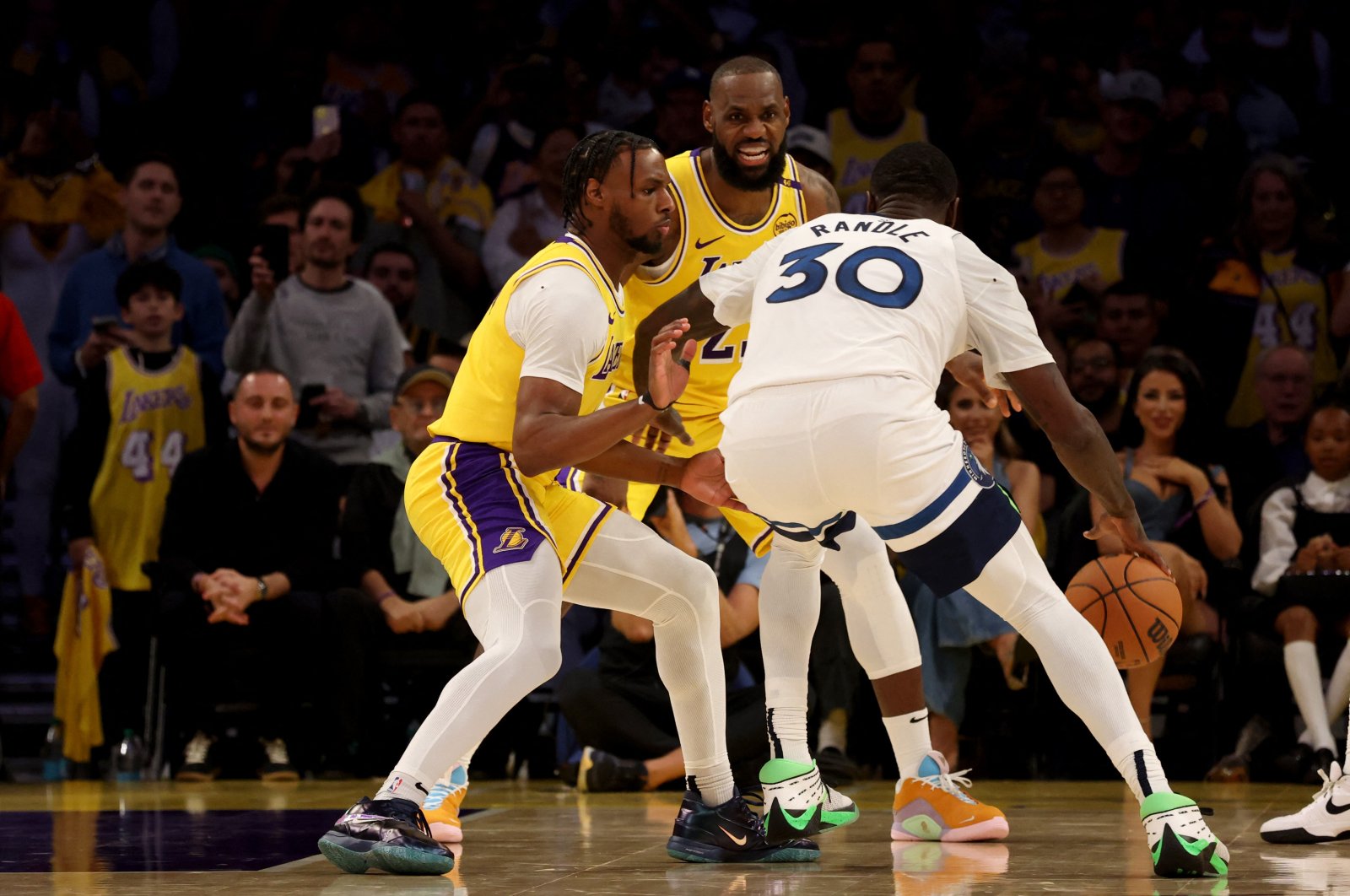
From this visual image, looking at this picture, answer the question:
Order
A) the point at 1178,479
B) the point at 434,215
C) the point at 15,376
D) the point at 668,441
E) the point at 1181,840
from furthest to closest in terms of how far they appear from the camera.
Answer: the point at 434,215 < the point at 15,376 < the point at 1178,479 < the point at 668,441 < the point at 1181,840

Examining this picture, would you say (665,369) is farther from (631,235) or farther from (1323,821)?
(1323,821)

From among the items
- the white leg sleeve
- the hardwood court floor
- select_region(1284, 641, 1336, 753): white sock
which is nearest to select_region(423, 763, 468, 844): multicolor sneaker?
the hardwood court floor

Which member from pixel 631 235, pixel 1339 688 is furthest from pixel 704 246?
pixel 1339 688

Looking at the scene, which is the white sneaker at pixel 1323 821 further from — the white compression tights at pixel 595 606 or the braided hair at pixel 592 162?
the braided hair at pixel 592 162

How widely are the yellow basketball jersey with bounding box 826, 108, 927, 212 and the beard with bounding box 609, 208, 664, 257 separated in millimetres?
4864

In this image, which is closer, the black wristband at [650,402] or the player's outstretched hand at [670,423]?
the black wristband at [650,402]

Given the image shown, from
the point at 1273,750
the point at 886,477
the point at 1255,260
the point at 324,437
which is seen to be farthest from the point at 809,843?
the point at 1255,260

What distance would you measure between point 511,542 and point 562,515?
0.89 ft

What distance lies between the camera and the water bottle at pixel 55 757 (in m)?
8.13

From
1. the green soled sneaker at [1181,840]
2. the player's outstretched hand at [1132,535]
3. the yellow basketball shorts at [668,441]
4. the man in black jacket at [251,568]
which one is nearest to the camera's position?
the green soled sneaker at [1181,840]

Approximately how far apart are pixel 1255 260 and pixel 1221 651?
227 centimetres

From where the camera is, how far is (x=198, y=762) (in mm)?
7922

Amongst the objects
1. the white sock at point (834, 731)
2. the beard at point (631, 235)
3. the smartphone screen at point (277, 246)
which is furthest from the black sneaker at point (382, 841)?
the smartphone screen at point (277, 246)

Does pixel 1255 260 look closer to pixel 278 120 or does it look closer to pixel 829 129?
pixel 829 129
